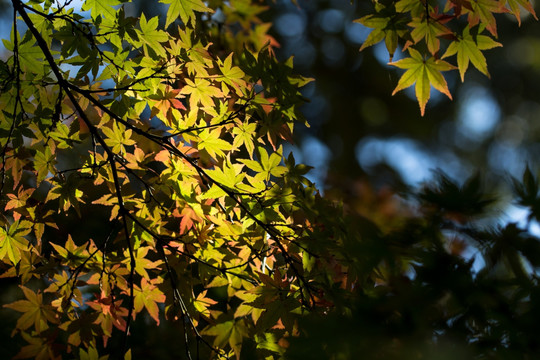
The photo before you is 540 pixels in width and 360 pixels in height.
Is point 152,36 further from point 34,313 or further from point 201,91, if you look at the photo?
point 34,313

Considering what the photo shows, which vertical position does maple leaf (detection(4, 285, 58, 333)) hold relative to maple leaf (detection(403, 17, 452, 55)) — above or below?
below

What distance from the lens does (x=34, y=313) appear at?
125cm

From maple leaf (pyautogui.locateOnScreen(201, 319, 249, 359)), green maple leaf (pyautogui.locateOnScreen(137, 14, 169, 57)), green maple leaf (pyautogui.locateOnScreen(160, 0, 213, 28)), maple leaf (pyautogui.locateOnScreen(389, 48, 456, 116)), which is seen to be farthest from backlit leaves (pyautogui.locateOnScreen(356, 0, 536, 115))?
maple leaf (pyautogui.locateOnScreen(201, 319, 249, 359))

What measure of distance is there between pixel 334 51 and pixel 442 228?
18.8 feet

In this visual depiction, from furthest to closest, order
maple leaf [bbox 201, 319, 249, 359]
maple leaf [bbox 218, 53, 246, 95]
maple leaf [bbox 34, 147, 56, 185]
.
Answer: maple leaf [bbox 34, 147, 56, 185] → maple leaf [bbox 218, 53, 246, 95] → maple leaf [bbox 201, 319, 249, 359]

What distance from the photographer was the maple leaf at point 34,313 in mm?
1225

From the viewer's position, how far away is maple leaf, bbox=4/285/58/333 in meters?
1.22

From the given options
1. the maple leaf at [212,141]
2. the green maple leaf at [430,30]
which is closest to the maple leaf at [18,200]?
the maple leaf at [212,141]

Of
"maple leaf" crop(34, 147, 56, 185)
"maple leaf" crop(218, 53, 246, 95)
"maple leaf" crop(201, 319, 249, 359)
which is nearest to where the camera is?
"maple leaf" crop(201, 319, 249, 359)

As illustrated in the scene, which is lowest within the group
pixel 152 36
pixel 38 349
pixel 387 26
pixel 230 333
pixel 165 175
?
pixel 230 333

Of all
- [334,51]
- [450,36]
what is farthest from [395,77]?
[450,36]

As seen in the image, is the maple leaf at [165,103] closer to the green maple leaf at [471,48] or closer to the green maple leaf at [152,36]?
the green maple leaf at [152,36]

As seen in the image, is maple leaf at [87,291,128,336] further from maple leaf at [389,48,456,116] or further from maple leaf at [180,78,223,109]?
maple leaf at [389,48,456,116]

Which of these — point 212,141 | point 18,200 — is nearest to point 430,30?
point 212,141
